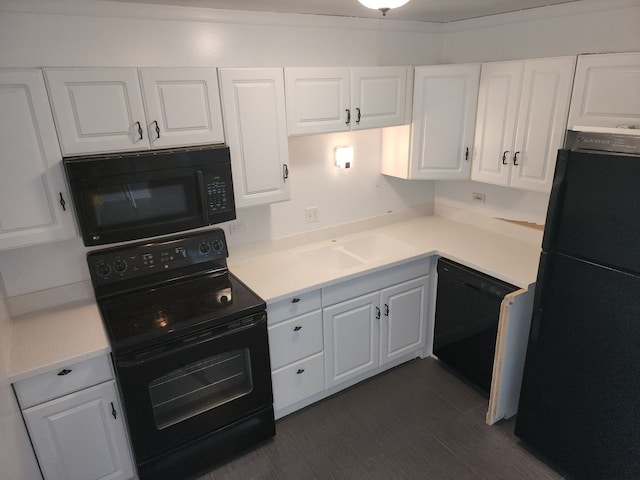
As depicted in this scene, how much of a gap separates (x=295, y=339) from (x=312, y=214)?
0.92 m

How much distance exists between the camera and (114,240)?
79.0 inches

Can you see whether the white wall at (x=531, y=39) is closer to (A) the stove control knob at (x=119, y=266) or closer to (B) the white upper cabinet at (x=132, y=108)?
(B) the white upper cabinet at (x=132, y=108)

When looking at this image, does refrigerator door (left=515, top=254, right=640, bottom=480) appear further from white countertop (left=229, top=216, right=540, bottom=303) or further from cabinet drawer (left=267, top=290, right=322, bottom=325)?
cabinet drawer (left=267, top=290, right=322, bottom=325)

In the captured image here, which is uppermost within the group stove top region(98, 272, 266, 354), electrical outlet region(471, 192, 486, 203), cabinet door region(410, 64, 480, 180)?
cabinet door region(410, 64, 480, 180)

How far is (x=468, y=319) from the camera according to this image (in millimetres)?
2656

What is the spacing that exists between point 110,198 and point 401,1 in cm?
153

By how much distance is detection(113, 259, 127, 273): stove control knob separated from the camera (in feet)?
7.25

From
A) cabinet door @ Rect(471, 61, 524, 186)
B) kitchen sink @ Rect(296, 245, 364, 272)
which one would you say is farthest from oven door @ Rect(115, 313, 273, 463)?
cabinet door @ Rect(471, 61, 524, 186)

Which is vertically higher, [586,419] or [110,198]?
[110,198]

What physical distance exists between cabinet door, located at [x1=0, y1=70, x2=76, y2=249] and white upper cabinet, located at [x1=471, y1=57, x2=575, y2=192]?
2370 mm

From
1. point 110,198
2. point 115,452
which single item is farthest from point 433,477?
point 110,198

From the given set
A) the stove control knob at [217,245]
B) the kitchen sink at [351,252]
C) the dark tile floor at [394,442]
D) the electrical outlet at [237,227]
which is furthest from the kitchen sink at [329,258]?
the dark tile floor at [394,442]

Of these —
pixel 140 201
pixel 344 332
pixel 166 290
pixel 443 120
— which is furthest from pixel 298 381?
pixel 443 120

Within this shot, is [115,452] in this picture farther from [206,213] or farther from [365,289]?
[365,289]
